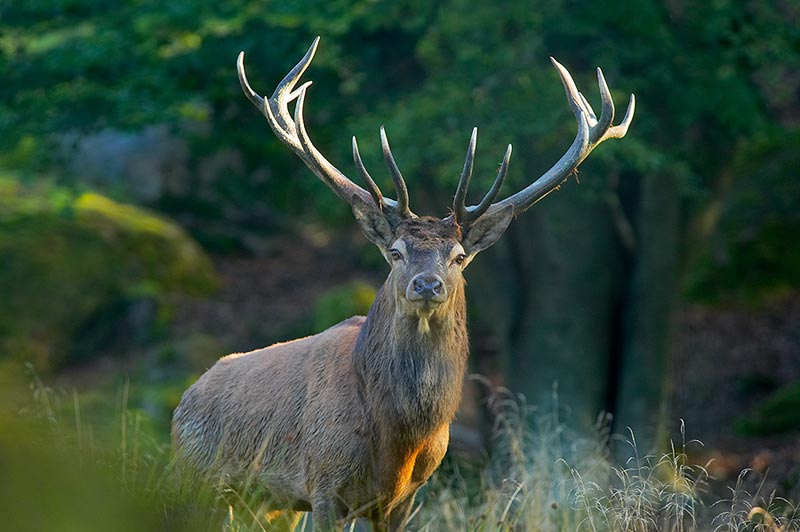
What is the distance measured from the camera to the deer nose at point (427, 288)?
19.8 ft

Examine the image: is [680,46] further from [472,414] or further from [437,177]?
[472,414]

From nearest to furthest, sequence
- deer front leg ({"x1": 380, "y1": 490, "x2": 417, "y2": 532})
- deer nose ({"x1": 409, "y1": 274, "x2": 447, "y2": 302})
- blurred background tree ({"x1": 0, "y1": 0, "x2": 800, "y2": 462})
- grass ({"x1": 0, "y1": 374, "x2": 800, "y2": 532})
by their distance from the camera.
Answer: grass ({"x1": 0, "y1": 374, "x2": 800, "y2": 532}) < deer nose ({"x1": 409, "y1": 274, "x2": 447, "y2": 302}) < deer front leg ({"x1": 380, "y1": 490, "x2": 417, "y2": 532}) < blurred background tree ({"x1": 0, "y1": 0, "x2": 800, "y2": 462})

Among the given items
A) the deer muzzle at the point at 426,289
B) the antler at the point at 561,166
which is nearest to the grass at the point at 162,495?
the deer muzzle at the point at 426,289

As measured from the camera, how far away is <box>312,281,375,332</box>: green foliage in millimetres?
13938

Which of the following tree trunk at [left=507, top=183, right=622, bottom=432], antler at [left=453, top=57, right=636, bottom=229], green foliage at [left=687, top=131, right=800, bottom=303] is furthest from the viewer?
green foliage at [left=687, top=131, right=800, bottom=303]

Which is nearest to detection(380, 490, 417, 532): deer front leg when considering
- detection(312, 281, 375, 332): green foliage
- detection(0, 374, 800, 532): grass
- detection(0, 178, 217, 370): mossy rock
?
detection(0, 374, 800, 532): grass

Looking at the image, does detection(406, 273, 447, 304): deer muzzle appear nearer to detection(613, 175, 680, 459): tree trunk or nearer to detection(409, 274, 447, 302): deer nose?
detection(409, 274, 447, 302): deer nose

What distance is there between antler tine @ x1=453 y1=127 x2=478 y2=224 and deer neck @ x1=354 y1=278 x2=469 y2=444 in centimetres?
42

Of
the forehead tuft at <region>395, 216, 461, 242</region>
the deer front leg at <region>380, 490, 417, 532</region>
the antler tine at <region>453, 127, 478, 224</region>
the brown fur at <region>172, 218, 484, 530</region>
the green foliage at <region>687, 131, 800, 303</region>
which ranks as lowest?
the green foliage at <region>687, 131, 800, 303</region>

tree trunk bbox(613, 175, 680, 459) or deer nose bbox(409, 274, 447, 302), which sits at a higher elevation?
deer nose bbox(409, 274, 447, 302)

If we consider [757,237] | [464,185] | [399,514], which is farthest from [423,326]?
[757,237]

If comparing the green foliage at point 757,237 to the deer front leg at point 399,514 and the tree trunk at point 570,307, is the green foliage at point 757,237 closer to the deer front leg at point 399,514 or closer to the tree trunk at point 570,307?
the tree trunk at point 570,307

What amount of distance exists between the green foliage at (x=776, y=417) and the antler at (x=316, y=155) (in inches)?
339

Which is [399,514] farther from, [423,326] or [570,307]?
[570,307]
